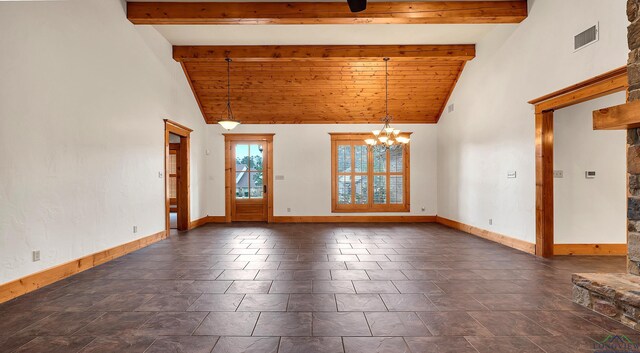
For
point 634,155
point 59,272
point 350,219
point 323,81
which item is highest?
point 323,81

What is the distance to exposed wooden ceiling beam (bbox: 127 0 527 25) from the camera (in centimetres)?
509

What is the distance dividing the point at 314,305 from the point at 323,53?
5299mm

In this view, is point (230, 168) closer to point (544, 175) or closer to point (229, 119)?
point (229, 119)

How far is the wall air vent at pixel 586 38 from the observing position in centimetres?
384

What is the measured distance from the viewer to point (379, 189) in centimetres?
916

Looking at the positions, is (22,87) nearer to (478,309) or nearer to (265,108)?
(478,309)

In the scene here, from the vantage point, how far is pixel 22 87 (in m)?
3.29

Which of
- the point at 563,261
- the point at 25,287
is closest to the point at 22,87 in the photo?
the point at 25,287

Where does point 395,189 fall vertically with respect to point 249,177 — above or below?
below

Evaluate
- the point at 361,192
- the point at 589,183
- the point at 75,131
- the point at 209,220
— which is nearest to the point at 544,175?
the point at 589,183

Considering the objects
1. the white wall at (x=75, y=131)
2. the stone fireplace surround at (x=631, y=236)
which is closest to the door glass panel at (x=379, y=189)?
the white wall at (x=75, y=131)

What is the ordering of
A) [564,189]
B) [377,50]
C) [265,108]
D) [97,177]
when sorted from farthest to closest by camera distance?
[265,108] → [377,50] → [564,189] → [97,177]

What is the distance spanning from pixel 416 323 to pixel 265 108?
708 cm

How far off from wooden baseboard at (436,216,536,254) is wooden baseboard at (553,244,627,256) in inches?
13.6
